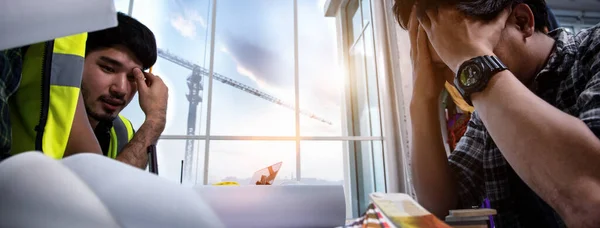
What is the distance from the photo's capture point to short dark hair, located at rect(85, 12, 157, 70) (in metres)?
0.87

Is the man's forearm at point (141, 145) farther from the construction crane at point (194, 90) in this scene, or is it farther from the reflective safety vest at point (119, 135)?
the construction crane at point (194, 90)

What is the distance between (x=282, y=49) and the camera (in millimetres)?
1948

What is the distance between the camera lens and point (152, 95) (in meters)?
0.90

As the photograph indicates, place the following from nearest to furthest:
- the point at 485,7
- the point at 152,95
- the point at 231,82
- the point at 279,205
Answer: the point at 279,205 < the point at 485,7 < the point at 152,95 < the point at 231,82

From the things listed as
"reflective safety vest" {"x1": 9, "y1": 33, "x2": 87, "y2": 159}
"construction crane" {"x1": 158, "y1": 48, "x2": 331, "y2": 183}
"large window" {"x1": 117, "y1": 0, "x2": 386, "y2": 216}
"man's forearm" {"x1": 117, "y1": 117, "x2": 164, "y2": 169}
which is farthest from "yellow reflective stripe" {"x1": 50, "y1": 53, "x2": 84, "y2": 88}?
"construction crane" {"x1": 158, "y1": 48, "x2": 331, "y2": 183}

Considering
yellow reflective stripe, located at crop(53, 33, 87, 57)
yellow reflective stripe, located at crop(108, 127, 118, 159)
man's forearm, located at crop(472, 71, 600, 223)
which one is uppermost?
yellow reflective stripe, located at crop(53, 33, 87, 57)

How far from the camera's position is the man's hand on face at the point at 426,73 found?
2.61 feet

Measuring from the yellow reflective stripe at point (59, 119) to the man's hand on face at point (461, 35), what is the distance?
1.95 feet

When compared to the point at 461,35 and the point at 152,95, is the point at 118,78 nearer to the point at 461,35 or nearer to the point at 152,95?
the point at 152,95

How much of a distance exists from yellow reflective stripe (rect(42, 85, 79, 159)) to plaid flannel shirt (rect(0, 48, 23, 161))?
0.27 feet

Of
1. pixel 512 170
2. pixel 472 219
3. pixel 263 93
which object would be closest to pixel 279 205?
pixel 472 219

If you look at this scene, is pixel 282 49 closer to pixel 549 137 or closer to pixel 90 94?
pixel 90 94

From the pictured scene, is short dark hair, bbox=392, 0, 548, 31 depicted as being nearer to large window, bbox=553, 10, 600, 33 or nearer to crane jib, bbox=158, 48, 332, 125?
crane jib, bbox=158, 48, 332, 125

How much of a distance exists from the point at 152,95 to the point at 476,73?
0.82 metres
